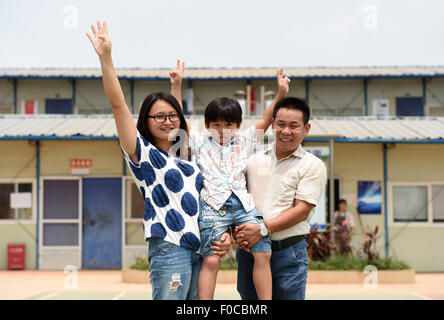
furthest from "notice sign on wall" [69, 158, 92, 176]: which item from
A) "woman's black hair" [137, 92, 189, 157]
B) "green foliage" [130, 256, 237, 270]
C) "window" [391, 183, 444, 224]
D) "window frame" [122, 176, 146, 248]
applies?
"woman's black hair" [137, 92, 189, 157]

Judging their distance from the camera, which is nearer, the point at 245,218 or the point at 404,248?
the point at 245,218

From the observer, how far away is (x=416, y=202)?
43.1 feet

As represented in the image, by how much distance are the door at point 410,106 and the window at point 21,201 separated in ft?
42.0

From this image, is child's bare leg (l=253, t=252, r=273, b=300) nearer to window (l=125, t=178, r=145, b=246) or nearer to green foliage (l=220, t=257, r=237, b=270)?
green foliage (l=220, t=257, r=237, b=270)

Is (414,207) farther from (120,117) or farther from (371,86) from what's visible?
(120,117)

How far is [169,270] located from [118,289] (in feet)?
24.3

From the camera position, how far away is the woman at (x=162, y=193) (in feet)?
8.52

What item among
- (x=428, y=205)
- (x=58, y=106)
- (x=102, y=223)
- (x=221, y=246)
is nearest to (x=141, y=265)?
(x=102, y=223)

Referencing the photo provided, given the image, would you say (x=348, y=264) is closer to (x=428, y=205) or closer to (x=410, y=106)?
(x=428, y=205)

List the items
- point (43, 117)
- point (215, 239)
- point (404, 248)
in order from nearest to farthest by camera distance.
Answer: point (215, 239) < point (404, 248) < point (43, 117)

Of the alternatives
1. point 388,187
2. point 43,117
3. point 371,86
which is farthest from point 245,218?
point 371,86

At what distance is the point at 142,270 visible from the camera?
34.7 feet

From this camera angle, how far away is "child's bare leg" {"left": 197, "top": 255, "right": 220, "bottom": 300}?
2.71 m

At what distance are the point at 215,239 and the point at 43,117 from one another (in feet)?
42.0
